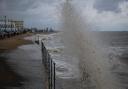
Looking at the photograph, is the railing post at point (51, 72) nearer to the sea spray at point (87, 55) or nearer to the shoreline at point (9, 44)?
the sea spray at point (87, 55)

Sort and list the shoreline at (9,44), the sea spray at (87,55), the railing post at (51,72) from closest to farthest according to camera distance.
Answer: the railing post at (51,72), the sea spray at (87,55), the shoreline at (9,44)

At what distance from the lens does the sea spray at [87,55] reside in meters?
16.7

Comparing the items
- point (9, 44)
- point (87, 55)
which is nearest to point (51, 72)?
point (87, 55)

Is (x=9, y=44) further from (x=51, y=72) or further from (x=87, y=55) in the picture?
(x=51, y=72)

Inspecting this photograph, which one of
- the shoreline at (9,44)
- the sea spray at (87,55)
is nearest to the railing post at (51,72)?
the sea spray at (87,55)

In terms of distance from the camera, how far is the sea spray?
1670 cm

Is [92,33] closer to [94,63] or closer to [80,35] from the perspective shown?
[80,35]

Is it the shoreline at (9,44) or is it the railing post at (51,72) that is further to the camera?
the shoreline at (9,44)

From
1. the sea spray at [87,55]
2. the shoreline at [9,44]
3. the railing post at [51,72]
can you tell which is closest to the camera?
the railing post at [51,72]

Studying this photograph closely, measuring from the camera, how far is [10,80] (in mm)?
14844

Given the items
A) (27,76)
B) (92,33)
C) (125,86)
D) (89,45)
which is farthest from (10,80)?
(92,33)

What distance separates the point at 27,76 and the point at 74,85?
8.90 ft

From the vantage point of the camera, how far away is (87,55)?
815 inches

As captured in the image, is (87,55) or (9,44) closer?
(87,55)
